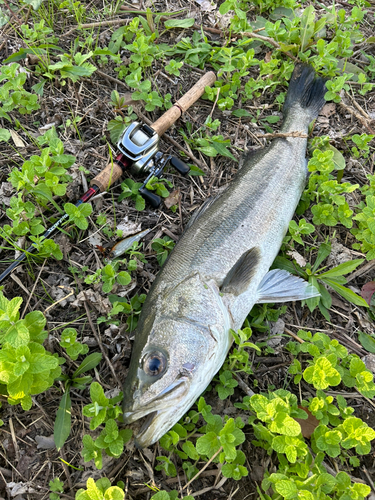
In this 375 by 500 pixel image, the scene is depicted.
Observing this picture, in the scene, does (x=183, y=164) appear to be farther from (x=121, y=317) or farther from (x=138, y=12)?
(x=138, y=12)

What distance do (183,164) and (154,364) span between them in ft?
7.14

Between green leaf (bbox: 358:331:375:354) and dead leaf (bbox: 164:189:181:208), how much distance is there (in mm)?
2206

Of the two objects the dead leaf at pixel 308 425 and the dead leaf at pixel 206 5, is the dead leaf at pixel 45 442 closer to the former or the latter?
the dead leaf at pixel 308 425

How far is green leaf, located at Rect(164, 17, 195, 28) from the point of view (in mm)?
4504

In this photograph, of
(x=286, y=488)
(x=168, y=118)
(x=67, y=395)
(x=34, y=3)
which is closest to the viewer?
(x=286, y=488)

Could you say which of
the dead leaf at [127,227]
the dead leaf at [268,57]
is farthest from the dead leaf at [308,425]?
the dead leaf at [268,57]

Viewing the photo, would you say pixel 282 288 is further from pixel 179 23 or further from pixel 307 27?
pixel 179 23

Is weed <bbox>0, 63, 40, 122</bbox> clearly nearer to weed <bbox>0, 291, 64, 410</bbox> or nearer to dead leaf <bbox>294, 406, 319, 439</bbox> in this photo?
weed <bbox>0, 291, 64, 410</bbox>

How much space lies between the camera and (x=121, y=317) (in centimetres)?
301

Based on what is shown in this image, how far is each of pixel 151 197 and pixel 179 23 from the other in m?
2.66

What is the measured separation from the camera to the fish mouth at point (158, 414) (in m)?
2.29

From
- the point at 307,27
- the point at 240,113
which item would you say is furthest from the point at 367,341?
the point at 307,27

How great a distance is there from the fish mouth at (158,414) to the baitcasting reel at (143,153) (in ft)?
6.10

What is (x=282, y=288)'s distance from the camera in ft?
10.2
